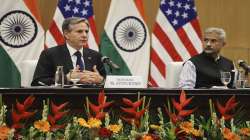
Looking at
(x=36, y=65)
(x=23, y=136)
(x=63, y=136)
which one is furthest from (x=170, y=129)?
(x=36, y=65)

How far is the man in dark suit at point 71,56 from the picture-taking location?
13.3ft

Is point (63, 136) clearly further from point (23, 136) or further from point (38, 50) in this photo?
point (38, 50)

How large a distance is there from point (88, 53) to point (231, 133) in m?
2.48

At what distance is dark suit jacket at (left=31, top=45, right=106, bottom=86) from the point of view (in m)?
3.94

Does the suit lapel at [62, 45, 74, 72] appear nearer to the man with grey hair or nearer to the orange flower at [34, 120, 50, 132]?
the man with grey hair

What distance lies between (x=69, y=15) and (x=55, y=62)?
1756 mm

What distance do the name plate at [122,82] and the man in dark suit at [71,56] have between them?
84cm

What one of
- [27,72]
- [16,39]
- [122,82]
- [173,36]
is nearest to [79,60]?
[27,72]

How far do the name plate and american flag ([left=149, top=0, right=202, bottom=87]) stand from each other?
2.76m

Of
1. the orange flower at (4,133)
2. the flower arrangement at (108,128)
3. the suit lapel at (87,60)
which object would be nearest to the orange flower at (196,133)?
the flower arrangement at (108,128)

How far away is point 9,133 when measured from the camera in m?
1.87

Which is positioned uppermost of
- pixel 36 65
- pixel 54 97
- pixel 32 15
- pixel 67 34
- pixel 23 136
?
pixel 32 15

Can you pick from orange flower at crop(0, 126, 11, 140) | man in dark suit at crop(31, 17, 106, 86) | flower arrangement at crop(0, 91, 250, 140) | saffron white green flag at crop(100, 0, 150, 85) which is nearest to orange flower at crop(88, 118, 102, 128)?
flower arrangement at crop(0, 91, 250, 140)

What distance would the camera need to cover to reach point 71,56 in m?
4.25
